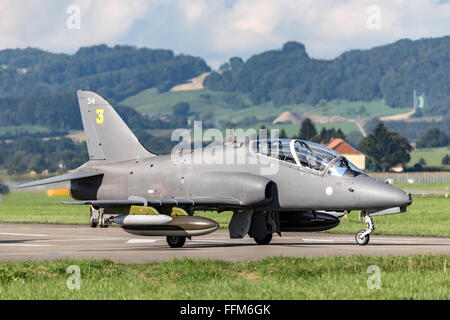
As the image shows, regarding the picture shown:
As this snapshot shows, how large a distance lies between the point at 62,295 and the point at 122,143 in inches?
587

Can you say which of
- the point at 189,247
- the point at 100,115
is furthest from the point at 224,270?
A: the point at 100,115

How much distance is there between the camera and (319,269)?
17141 mm

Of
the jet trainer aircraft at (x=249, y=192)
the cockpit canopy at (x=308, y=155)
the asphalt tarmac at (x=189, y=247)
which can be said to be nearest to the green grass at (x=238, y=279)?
the asphalt tarmac at (x=189, y=247)

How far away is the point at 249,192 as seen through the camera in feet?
79.2

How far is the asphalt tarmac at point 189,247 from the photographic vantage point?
71.4 feet

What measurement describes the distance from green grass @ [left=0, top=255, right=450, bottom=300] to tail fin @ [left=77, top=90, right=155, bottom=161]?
398 inches

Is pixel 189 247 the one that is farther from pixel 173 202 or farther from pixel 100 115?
pixel 100 115

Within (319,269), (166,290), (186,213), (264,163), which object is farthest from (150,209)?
(166,290)

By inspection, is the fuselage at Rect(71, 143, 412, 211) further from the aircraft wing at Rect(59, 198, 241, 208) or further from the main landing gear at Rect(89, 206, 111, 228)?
the main landing gear at Rect(89, 206, 111, 228)

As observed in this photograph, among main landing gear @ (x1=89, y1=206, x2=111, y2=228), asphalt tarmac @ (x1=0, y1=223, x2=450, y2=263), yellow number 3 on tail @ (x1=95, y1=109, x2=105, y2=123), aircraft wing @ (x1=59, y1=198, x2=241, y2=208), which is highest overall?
yellow number 3 on tail @ (x1=95, y1=109, x2=105, y2=123)

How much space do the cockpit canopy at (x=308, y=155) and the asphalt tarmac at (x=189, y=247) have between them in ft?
7.37

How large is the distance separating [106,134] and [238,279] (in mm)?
14051

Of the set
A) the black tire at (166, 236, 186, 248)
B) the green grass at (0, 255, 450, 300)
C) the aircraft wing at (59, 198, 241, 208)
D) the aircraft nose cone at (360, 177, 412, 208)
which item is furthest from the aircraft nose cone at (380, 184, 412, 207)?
the black tire at (166, 236, 186, 248)

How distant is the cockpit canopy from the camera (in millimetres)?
24109
